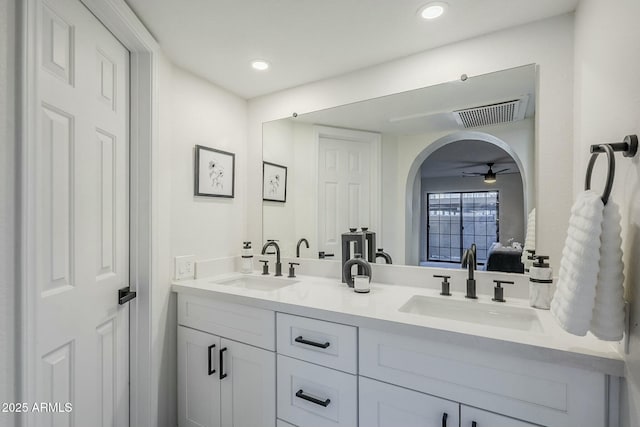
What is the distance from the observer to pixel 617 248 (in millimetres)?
755

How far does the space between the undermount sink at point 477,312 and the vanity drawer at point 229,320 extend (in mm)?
630

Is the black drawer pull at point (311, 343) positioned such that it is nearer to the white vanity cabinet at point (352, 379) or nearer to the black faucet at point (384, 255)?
the white vanity cabinet at point (352, 379)

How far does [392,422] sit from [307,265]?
42.8 inches

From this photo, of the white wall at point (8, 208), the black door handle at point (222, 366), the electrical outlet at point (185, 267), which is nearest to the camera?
the white wall at point (8, 208)

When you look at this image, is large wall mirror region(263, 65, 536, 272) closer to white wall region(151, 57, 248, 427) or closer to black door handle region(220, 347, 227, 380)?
white wall region(151, 57, 248, 427)

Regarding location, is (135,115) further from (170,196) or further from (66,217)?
(66,217)

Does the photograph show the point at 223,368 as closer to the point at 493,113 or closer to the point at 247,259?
the point at 247,259

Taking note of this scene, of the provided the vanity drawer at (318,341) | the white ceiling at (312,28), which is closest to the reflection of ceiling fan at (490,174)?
the white ceiling at (312,28)

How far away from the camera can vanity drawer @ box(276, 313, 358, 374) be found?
1.20m

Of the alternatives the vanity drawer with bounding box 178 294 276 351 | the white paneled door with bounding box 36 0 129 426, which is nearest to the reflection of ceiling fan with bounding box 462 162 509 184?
the vanity drawer with bounding box 178 294 276 351

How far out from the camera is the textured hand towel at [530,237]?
140 centimetres

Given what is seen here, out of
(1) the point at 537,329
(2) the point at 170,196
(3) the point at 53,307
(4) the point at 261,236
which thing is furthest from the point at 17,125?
(1) the point at 537,329

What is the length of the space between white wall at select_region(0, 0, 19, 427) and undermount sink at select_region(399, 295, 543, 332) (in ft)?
4.32

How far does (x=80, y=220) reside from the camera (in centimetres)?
120
